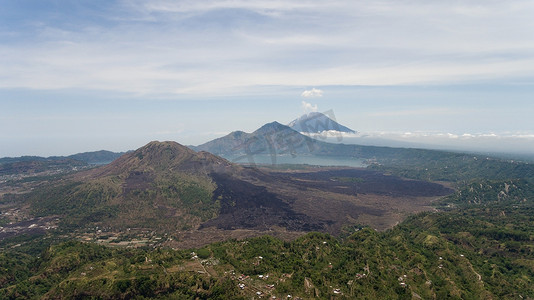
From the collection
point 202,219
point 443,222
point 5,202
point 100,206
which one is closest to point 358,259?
point 443,222

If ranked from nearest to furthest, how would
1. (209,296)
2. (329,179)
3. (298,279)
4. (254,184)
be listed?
(209,296) < (298,279) < (254,184) < (329,179)

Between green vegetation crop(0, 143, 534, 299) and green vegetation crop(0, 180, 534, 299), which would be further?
green vegetation crop(0, 143, 534, 299)

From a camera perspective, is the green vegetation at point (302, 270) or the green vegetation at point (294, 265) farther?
the green vegetation at point (294, 265)

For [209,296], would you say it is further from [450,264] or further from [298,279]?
[450,264]

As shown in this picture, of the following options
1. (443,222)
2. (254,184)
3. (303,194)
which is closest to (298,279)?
(443,222)

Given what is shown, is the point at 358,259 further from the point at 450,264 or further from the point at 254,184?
the point at 254,184

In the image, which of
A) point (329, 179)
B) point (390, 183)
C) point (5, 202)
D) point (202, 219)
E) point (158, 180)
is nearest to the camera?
point (202, 219)

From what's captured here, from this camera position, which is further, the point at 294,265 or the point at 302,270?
the point at 294,265

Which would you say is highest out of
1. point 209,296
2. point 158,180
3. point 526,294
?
point 158,180

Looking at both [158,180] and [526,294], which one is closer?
[526,294]

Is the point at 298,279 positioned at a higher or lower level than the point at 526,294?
higher
